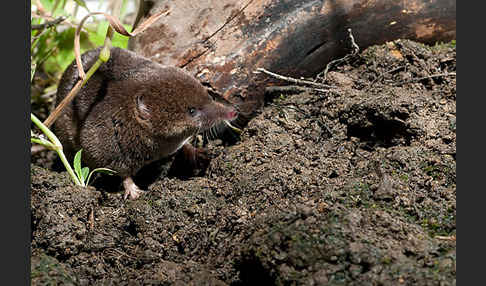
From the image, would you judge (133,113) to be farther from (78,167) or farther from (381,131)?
(381,131)

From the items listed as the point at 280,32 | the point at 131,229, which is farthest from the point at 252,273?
the point at 280,32

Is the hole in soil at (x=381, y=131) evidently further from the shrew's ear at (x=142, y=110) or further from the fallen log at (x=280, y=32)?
the shrew's ear at (x=142, y=110)

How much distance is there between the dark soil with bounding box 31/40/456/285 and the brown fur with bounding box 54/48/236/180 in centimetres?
30

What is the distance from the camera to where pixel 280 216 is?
2117mm

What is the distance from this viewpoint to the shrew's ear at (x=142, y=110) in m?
3.10

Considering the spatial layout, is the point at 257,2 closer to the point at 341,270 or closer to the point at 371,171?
the point at 371,171

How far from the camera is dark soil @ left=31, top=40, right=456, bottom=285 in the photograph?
77.2 inches

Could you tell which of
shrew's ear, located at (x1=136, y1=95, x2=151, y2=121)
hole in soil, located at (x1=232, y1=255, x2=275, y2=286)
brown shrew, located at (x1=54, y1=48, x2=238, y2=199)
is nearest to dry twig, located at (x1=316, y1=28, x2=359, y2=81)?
brown shrew, located at (x1=54, y1=48, x2=238, y2=199)

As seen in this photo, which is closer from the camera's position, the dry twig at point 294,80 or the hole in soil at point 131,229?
the hole in soil at point 131,229

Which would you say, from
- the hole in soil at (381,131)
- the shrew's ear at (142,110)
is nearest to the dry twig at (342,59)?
the hole in soil at (381,131)

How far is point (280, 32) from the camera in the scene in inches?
123

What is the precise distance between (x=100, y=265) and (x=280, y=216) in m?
0.94

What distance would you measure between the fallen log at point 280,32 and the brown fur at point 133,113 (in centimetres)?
19

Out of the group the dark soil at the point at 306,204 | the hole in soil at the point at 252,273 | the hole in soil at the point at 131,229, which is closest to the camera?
the dark soil at the point at 306,204
